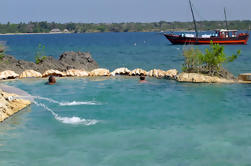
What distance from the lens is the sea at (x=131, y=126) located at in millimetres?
14578

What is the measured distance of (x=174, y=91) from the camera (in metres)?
26.2

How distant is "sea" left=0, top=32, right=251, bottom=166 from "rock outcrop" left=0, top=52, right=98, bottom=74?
6619mm

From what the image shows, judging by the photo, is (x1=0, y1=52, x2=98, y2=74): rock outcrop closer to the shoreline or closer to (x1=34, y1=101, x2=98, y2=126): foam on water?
the shoreline

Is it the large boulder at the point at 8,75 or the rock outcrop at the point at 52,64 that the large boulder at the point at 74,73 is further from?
the large boulder at the point at 8,75

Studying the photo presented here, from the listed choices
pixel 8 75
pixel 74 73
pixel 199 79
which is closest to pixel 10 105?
pixel 8 75

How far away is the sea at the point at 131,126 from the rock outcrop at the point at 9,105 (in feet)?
1.25

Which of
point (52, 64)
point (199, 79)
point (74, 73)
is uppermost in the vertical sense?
point (52, 64)

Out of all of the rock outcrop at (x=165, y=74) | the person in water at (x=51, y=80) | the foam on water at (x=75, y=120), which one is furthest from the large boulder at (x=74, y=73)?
the foam on water at (x=75, y=120)

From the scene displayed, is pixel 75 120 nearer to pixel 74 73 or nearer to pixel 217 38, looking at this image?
pixel 74 73

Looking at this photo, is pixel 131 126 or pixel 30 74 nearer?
pixel 131 126

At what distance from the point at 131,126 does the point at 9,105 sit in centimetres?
704

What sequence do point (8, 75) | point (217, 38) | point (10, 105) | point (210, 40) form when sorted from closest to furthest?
point (10, 105), point (8, 75), point (210, 40), point (217, 38)

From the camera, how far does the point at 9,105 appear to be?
20.4m

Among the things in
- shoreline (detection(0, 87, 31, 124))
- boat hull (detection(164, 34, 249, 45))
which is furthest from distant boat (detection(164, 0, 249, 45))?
shoreline (detection(0, 87, 31, 124))
